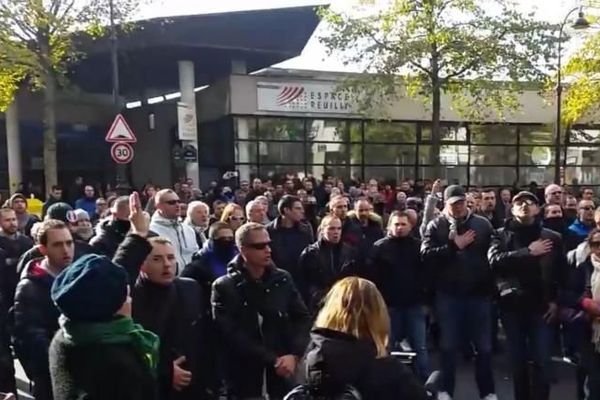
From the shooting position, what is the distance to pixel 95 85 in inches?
1082

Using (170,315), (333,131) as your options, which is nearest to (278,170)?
(333,131)

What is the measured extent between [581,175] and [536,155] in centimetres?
221

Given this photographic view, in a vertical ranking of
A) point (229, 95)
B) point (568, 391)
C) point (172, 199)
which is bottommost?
point (568, 391)

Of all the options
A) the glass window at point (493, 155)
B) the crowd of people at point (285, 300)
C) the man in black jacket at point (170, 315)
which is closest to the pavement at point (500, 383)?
the crowd of people at point (285, 300)

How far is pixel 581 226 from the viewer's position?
7.60 m

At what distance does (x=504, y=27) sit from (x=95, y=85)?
15.8 metres

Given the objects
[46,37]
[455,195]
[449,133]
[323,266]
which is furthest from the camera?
[449,133]

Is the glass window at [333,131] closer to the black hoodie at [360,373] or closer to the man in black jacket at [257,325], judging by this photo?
the man in black jacket at [257,325]

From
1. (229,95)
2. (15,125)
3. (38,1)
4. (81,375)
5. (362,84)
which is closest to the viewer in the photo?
(81,375)

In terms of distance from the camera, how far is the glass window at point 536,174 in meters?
27.3

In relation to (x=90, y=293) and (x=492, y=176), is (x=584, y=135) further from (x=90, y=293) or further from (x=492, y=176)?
(x=90, y=293)

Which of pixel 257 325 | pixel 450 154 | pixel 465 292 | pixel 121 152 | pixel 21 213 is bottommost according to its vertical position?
pixel 465 292

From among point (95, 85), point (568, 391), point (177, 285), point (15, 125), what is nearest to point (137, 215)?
point (177, 285)

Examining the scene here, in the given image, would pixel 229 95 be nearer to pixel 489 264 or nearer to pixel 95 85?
pixel 95 85
